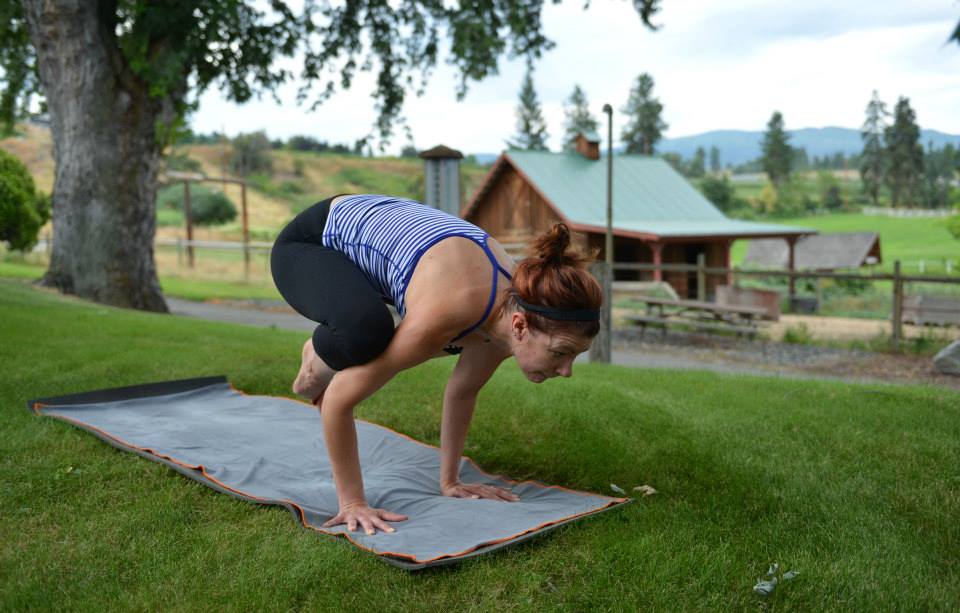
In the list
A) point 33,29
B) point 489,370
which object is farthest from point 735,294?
point 489,370

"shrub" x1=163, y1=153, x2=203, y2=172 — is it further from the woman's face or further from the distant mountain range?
the woman's face

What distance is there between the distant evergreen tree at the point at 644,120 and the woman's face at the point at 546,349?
7205 centimetres

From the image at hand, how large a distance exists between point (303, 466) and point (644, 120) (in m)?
A: 73.1

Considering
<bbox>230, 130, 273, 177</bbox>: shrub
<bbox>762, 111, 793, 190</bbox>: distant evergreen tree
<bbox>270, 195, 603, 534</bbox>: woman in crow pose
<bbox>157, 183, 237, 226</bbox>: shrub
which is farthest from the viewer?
<bbox>762, 111, 793, 190</bbox>: distant evergreen tree

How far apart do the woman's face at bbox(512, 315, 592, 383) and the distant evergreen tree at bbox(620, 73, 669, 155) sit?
72051mm

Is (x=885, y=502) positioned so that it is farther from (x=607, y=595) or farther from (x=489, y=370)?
(x=489, y=370)

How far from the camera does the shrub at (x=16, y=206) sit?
17.3m

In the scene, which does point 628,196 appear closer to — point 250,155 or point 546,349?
point 546,349

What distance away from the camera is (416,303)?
2979mm

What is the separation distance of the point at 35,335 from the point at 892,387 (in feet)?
23.2

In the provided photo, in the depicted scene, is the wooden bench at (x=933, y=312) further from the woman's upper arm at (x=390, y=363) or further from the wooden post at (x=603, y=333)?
the woman's upper arm at (x=390, y=363)

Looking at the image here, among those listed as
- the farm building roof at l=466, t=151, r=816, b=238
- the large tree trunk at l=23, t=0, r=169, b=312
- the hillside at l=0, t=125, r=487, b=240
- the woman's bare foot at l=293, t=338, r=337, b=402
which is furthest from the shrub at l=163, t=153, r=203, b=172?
the woman's bare foot at l=293, t=338, r=337, b=402

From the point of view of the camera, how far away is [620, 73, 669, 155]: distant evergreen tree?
73.2 metres

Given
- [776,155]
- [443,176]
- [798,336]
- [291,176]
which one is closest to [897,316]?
[798,336]
